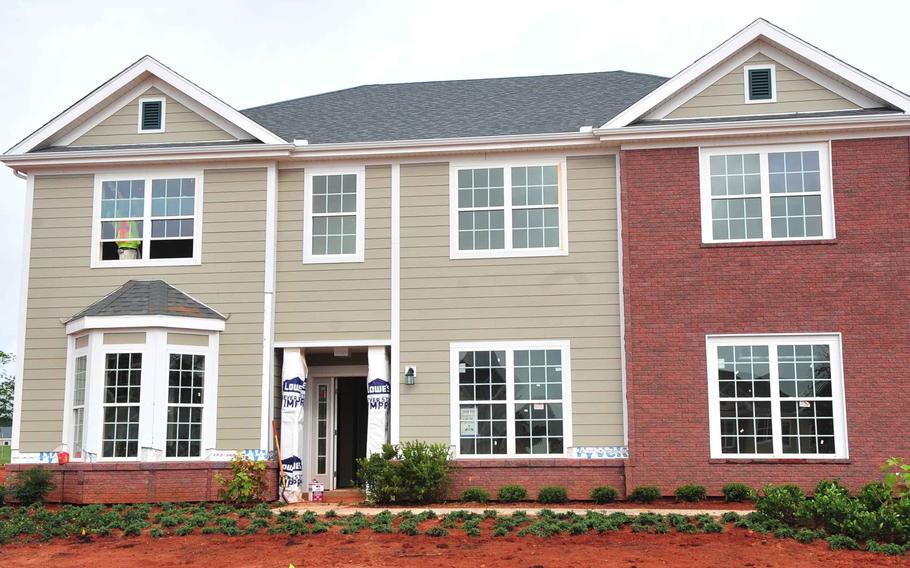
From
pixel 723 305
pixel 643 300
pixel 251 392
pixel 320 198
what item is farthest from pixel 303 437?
pixel 723 305

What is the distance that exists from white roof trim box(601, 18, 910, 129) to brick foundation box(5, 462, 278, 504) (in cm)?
880

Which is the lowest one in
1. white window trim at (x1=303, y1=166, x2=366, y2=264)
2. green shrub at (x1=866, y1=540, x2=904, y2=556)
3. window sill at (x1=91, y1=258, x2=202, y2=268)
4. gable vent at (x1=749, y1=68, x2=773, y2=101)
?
green shrub at (x1=866, y1=540, x2=904, y2=556)

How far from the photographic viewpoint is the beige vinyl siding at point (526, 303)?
52.9 ft

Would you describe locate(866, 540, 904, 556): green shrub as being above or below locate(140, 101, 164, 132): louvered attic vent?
below

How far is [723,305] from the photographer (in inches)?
620

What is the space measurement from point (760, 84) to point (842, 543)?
8079 millimetres

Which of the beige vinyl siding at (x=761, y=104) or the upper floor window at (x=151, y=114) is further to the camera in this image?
the upper floor window at (x=151, y=114)

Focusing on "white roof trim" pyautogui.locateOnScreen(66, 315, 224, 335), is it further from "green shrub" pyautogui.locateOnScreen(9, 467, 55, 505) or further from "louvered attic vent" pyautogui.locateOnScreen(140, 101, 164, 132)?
"louvered attic vent" pyautogui.locateOnScreen(140, 101, 164, 132)

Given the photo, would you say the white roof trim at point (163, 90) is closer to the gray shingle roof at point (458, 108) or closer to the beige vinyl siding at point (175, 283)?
the beige vinyl siding at point (175, 283)

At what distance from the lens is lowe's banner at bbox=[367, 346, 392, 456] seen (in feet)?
53.5

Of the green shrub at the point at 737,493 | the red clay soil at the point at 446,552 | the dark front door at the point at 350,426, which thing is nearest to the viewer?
the red clay soil at the point at 446,552

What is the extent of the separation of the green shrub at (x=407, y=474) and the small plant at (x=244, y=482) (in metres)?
1.64

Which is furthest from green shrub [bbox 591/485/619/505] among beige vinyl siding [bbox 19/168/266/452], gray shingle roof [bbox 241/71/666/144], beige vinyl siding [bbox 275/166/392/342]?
gray shingle roof [bbox 241/71/666/144]

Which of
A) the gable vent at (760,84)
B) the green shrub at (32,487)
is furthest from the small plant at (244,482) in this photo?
the gable vent at (760,84)
